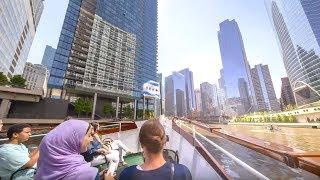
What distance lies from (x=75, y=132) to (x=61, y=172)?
1.22 feet

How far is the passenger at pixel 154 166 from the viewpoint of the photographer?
1.66m

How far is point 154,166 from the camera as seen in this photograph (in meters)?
1.74

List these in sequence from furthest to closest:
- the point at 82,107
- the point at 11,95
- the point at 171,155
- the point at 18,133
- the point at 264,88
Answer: the point at 264,88
the point at 82,107
the point at 11,95
the point at 171,155
the point at 18,133

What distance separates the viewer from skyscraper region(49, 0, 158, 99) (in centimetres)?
5413

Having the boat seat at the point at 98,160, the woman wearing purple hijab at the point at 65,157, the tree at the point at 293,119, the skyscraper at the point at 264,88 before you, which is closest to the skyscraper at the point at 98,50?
the tree at the point at 293,119

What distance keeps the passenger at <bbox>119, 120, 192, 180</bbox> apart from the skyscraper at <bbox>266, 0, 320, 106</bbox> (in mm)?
109963

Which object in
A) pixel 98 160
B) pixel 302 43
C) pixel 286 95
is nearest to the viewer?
pixel 98 160

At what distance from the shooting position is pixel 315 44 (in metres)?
96.8

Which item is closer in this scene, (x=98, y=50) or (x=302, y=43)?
(x=98, y=50)

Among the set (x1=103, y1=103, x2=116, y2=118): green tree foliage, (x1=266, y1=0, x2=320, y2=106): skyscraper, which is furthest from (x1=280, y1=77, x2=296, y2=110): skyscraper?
(x1=103, y1=103, x2=116, y2=118): green tree foliage

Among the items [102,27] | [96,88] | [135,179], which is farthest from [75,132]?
[102,27]

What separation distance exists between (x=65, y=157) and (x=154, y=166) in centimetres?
81

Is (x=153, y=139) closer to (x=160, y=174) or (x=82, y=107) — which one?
(x=160, y=174)

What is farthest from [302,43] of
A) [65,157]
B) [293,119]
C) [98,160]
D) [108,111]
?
[65,157]
